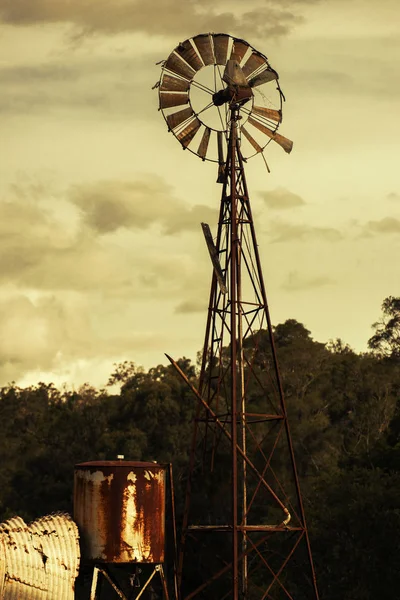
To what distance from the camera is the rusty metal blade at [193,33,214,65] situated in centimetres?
3766

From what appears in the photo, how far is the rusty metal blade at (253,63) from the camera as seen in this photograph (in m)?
38.6

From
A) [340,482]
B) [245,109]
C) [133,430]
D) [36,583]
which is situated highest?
[245,109]

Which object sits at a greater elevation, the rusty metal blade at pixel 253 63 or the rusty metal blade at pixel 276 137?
the rusty metal blade at pixel 253 63

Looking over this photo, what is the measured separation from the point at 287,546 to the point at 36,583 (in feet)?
86.4

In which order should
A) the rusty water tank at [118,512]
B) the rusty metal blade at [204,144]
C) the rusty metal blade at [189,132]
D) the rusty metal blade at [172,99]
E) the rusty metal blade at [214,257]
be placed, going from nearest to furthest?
1. the rusty water tank at [118,512]
2. the rusty metal blade at [214,257]
3. the rusty metal blade at [172,99]
4. the rusty metal blade at [189,132]
5. the rusty metal blade at [204,144]

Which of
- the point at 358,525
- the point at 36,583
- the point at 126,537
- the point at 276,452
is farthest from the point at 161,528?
the point at 276,452

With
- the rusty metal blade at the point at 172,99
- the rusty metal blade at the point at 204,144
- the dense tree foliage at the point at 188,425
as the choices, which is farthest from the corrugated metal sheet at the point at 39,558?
the dense tree foliage at the point at 188,425

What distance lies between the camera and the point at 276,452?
65.1 meters

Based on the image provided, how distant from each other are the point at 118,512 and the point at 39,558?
3078mm

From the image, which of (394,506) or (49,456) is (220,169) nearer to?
(394,506)

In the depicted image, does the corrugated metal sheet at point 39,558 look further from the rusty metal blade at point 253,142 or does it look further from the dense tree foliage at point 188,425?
the dense tree foliage at point 188,425

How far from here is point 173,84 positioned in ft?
124

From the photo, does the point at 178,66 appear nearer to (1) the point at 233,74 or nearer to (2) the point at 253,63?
(1) the point at 233,74

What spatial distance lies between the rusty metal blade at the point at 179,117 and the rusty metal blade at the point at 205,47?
5.19 feet
